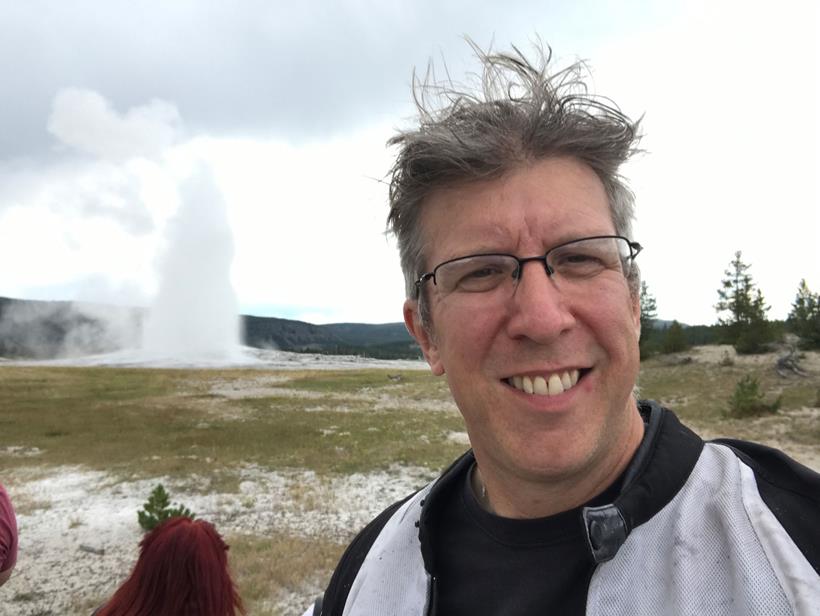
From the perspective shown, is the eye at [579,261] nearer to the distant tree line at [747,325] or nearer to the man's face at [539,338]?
the man's face at [539,338]

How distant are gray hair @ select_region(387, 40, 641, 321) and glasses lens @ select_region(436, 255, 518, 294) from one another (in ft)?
0.69

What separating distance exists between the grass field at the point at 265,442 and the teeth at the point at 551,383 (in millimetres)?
6195

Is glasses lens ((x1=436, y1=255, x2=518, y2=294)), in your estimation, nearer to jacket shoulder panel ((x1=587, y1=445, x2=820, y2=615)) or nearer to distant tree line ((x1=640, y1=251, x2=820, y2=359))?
jacket shoulder panel ((x1=587, y1=445, x2=820, y2=615))

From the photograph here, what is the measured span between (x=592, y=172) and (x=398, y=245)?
2.65 feet

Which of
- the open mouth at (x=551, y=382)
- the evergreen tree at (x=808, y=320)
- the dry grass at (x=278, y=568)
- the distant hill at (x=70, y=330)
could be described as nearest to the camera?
the open mouth at (x=551, y=382)

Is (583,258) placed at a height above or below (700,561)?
above

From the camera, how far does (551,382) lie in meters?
1.52

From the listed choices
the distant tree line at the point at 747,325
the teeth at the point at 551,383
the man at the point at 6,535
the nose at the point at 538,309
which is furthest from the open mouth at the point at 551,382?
the distant tree line at the point at 747,325

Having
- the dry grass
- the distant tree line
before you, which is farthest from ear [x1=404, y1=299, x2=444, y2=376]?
the distant tree line

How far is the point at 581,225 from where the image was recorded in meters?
1.63

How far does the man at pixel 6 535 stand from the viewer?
3.61 m

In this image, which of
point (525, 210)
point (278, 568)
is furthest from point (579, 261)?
point (278, 568)

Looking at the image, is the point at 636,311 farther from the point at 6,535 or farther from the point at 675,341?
the point at 675,341

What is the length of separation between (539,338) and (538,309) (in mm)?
84
